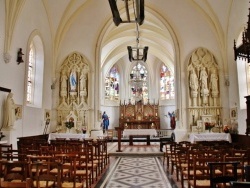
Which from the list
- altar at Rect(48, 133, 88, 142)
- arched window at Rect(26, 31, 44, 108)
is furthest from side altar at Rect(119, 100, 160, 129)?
arched window at Rect(26, 31, 44, 108)

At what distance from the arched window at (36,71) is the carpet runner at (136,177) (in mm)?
6562

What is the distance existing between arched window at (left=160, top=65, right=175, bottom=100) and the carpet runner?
54.8ft

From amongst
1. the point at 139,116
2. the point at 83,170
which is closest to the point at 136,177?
the point at 83,170

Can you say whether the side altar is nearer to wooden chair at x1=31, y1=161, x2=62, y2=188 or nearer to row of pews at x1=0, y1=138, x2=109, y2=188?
row of pews at x1=0, y1=138, x2=109, y2=188

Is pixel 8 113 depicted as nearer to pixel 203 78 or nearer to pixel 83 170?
pixel 83 170

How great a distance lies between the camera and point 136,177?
7137 mm

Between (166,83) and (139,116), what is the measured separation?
4799 millimetres

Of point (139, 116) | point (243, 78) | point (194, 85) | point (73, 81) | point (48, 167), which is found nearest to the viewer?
point (48, 167)

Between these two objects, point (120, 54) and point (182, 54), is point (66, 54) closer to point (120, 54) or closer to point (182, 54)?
point (182, 54)

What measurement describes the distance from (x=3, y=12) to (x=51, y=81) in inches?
215

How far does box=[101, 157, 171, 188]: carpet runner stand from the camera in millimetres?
6273

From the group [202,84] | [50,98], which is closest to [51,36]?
[50,98]

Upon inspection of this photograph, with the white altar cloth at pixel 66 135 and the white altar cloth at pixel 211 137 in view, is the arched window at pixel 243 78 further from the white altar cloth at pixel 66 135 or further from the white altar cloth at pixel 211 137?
the white altar cloth at pixel 66 135

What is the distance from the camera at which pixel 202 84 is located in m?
14.8
